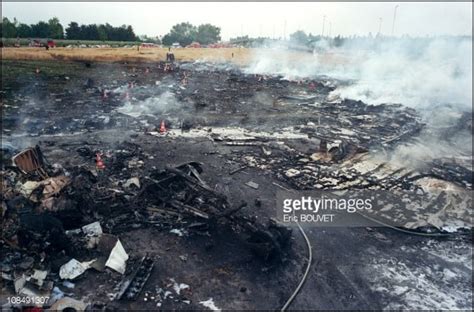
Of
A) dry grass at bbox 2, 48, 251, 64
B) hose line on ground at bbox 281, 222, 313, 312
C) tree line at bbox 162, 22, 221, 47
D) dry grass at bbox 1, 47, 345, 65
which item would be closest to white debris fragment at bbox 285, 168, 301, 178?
hose line on ground at bbox 281, 222, 313, 312

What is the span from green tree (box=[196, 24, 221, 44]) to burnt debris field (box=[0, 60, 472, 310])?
69485 mm

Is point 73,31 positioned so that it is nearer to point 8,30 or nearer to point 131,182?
point 8,30

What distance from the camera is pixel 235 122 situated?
53.9 feet

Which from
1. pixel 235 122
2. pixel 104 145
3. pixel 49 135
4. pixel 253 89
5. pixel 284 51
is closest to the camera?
pixel 104 145

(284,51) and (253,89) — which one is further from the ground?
(284,51)

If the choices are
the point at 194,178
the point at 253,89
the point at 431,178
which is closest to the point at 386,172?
the point at 431,178

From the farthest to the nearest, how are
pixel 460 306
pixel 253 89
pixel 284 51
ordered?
1. pixel 284 51
2. pixel 253 89
3. pixel 460 306

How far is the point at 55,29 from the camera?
51.1 meters

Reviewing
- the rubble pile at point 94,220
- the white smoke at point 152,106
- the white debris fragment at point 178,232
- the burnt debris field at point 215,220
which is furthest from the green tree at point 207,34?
the white debris fragment at point 178,232

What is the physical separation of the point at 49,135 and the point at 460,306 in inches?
529

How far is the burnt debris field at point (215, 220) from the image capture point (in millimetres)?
5555

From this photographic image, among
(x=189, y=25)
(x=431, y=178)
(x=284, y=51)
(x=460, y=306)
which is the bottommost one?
(x=460, y=306)

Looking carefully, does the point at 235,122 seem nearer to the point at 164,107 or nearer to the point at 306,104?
the point at 164,107

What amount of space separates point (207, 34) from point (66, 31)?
3437cm
